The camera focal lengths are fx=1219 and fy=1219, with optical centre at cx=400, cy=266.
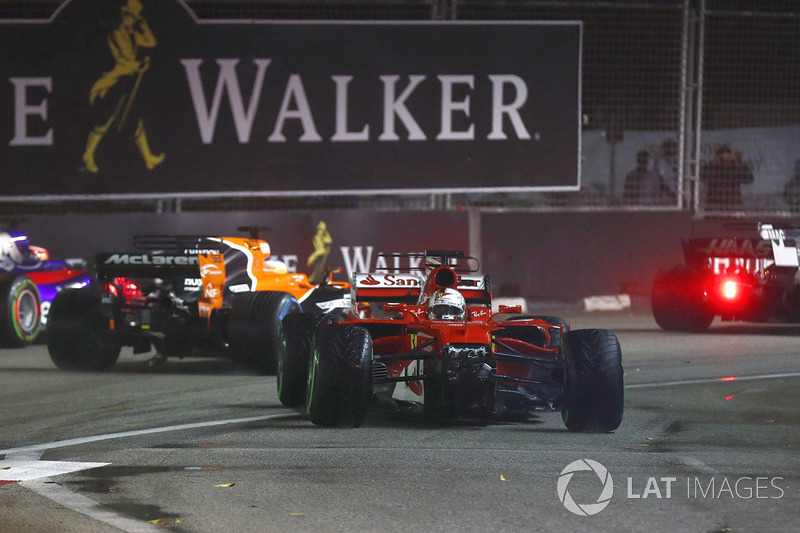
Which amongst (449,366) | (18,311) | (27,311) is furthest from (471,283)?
(27,311)

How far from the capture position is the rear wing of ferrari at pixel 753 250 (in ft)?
52.3

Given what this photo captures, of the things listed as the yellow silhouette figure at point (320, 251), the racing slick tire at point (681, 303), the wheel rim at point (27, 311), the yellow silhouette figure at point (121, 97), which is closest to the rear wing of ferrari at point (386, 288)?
the wheel rim at point (27, 311)

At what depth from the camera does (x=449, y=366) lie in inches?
318

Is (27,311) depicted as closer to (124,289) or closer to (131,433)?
(124,289)

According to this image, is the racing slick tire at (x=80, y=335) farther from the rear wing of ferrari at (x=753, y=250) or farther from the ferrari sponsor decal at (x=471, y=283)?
the rear wing of ferrari at (x=753, y=250)

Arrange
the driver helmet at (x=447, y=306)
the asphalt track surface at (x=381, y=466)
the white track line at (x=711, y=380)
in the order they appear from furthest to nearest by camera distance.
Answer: the white track line at (x=711, y=380) < the driver helmet at (x=447, y=306) < the asphalt track surface at (x=381, y=466)

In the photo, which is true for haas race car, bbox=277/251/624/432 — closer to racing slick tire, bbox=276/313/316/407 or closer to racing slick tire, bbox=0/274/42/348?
racing slick tire, bbox=276/313/316/407

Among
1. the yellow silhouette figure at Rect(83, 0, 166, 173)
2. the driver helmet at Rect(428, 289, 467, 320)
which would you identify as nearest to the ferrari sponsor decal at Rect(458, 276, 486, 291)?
the driver helmet at Rect(428, 289, 467, 320)

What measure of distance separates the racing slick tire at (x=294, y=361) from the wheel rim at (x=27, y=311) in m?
6.69

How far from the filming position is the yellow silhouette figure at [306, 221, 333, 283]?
61.2 ft

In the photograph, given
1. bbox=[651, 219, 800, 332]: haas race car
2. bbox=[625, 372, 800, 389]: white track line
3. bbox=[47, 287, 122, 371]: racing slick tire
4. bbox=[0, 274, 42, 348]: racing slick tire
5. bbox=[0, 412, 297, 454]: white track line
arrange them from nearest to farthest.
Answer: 1. bbox=[0, 412, 297, 454]: white track line
2. bbox=[625, 372, 800, 389]: white track line
3. bbox=[47, 287, 122, 371]: racing slick tire
4. bbox=[0, 274, 42, 348]: racing slick tire
5. bbox=[651, 219, 800, 332]: haas race car

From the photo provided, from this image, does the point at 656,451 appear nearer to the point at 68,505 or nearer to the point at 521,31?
the point at 68,505

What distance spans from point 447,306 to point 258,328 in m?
3.45

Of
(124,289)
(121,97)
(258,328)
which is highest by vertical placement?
(121,97)
